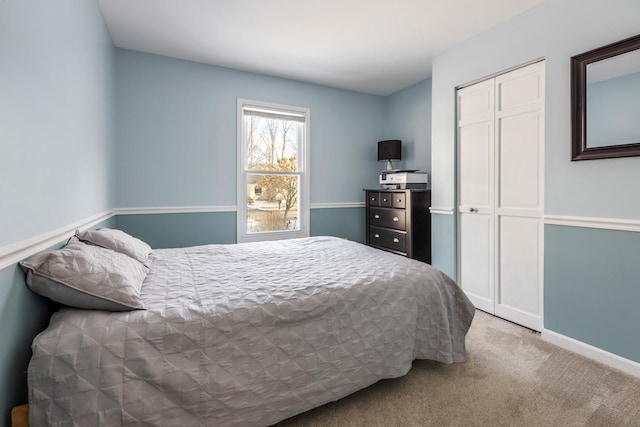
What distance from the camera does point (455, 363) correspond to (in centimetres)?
200

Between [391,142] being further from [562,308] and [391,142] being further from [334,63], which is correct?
[562,308]

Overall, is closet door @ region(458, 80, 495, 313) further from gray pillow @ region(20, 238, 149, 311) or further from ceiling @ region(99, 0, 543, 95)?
gray pillow @ region(20, 238, 149, 311)

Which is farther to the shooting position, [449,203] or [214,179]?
[214,179]

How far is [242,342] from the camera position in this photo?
1.33 m

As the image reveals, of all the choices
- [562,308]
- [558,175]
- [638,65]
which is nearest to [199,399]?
[562,308]

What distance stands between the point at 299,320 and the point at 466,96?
9.13 ft

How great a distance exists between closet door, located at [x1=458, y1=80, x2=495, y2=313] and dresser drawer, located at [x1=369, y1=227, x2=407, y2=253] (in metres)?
0.62

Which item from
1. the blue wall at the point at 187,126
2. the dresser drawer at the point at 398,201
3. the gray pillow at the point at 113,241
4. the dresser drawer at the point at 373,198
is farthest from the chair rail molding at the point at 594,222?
the gray pillow at the point at 113,241

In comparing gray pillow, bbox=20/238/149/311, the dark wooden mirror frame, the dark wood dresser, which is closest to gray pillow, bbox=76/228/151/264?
gray pillow, bbox=20/238/149/311

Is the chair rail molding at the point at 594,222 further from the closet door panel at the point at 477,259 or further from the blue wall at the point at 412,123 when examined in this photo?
the blue wall at the point at 412,123

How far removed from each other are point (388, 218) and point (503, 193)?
4.36 ft

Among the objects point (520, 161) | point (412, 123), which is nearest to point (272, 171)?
point (412, 123)

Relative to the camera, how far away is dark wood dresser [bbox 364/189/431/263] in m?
3.47

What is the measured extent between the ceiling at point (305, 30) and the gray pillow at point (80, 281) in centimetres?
212
